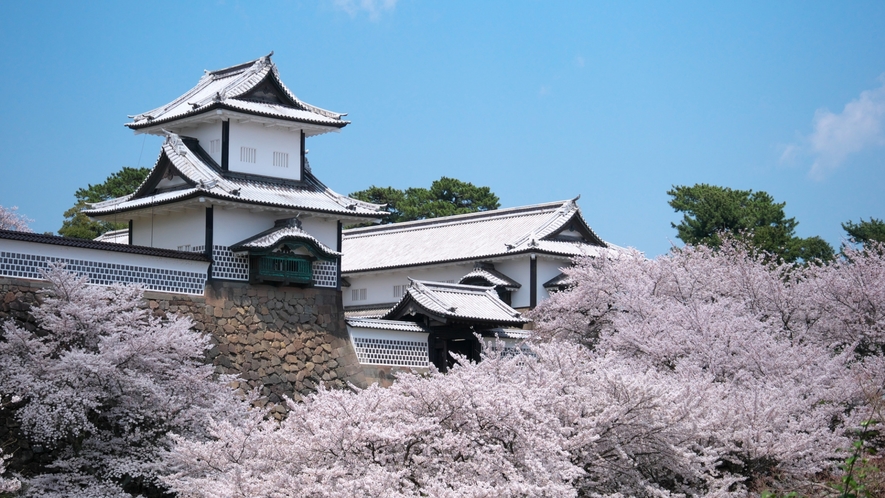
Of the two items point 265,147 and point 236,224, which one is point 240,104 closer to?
point 265,147

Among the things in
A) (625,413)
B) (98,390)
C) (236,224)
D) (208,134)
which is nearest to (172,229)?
(236,224)

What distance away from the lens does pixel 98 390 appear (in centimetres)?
1848

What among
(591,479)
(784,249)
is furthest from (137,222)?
(784,249)

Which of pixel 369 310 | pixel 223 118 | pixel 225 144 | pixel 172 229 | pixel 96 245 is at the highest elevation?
pixel 223 118

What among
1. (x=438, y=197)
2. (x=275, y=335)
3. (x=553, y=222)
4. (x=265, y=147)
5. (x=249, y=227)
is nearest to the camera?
(x=275, y=335)

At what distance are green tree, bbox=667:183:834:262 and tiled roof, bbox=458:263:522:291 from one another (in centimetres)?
2091

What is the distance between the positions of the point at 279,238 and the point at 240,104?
3519 mm

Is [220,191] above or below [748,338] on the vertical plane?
above

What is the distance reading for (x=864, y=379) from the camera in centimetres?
2134

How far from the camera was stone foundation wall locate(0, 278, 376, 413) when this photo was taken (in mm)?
22219

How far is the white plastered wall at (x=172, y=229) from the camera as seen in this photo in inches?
925

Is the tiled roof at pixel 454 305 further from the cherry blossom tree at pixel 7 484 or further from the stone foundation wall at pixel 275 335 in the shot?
the cherry blossom tree at pixel 7 484

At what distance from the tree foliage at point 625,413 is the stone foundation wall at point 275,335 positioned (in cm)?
319

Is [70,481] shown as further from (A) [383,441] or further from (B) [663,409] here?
(B) [663,409]
